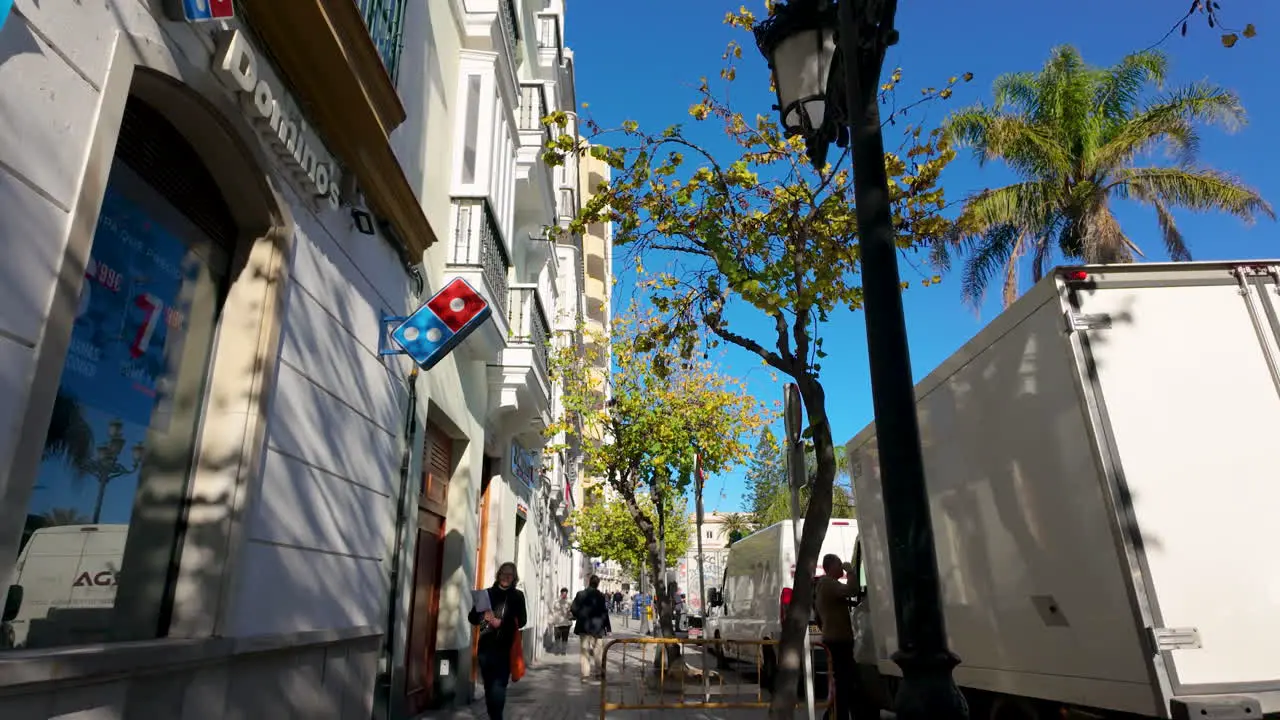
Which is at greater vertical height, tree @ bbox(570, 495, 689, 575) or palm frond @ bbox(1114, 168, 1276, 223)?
palm frond @ bbox(1114, 168, 1276, 223)

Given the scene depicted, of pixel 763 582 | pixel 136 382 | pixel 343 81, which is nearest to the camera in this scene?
pixel 136 382

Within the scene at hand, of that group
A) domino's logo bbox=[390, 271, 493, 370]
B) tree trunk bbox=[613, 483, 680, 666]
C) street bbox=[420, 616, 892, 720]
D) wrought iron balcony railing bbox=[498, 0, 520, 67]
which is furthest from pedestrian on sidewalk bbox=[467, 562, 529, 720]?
tree trunk bbox=[613, 483, 680, 666]

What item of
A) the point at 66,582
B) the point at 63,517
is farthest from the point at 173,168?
the point at 66,582

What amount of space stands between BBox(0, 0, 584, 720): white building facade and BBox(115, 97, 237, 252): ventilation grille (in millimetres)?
18

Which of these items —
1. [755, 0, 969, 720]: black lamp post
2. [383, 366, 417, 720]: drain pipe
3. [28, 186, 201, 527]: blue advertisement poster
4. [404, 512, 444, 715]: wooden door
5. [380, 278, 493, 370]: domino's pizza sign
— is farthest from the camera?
[404, 512, 444, 715]: wooden door

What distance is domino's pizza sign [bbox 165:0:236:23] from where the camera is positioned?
12.8 ft

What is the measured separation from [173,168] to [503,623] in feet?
16.7

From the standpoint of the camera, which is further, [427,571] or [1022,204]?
[1022,204]

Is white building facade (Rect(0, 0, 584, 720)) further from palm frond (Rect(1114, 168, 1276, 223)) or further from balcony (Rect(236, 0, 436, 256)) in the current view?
palm frond (Rect(1114, 168, 1276, 223))

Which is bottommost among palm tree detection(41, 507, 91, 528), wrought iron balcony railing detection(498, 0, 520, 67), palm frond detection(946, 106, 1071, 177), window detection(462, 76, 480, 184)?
palm tree detection(41, 507, 91, 528)

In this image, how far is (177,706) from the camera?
3.99m

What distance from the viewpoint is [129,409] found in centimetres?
417

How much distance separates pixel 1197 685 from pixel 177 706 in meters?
5.00

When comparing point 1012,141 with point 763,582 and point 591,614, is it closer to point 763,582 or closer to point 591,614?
point 763,582
